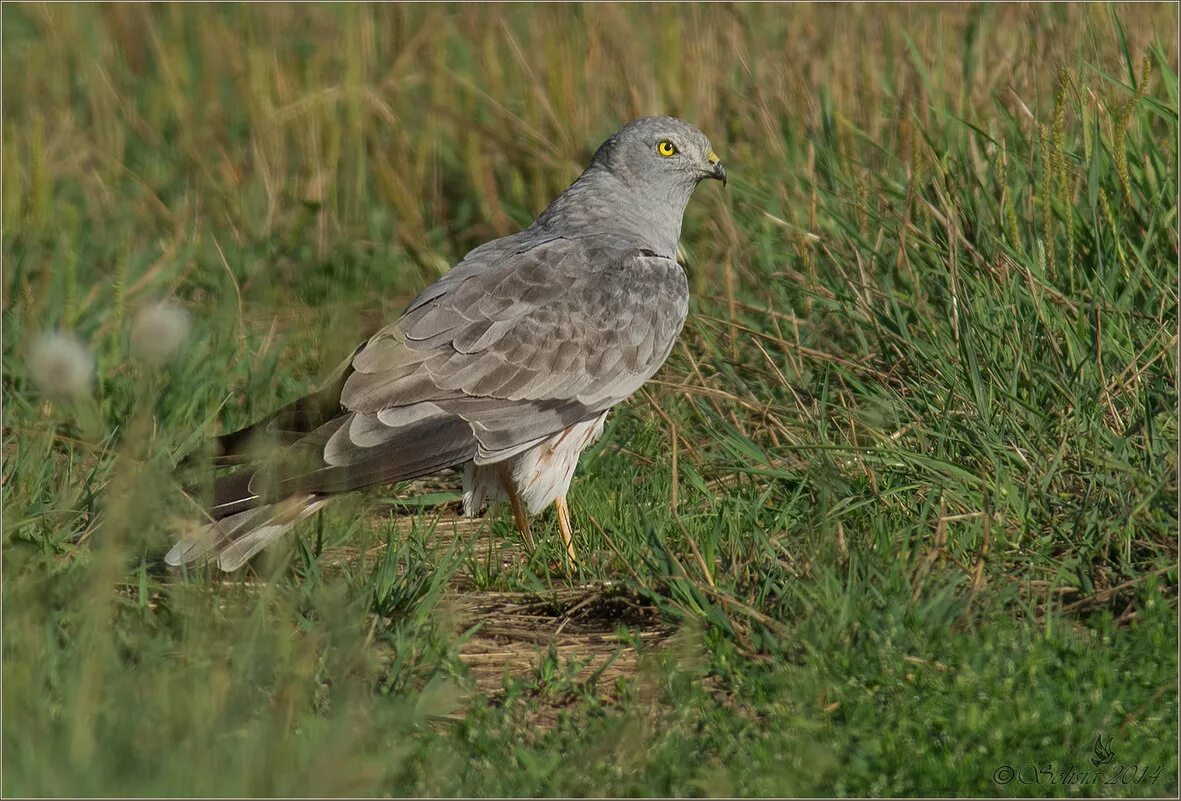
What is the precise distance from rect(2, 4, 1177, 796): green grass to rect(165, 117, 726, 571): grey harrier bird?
0.17 metres

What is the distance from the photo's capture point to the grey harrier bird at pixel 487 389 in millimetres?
4273

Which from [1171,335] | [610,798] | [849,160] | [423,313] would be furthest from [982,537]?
[849,160]

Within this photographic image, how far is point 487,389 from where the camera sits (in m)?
4.68

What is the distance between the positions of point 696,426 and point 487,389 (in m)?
0.97

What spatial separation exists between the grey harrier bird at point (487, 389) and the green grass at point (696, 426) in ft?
0.55

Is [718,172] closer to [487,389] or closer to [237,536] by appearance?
[487,389]

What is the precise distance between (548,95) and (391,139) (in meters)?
1.05

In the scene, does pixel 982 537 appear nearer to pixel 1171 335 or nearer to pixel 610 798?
pixel 1171 335

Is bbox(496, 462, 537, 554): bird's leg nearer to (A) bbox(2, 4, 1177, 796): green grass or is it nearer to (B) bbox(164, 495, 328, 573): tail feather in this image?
(A) bbox(2, 4, 1177, 796): green grass

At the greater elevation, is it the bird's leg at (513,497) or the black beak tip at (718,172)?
the black beak tip at (718,172)

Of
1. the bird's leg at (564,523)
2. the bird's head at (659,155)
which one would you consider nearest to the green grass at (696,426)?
the bird's leg at (564,523)

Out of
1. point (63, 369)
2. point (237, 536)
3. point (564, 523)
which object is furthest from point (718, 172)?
point (63, 369)

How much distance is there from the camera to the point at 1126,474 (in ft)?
12.8

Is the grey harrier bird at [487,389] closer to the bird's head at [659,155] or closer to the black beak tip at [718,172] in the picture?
the bird's head at [659,155]
